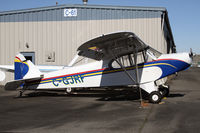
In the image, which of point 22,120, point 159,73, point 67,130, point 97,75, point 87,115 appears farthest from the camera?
point 97,75

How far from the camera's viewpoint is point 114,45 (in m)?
8.66

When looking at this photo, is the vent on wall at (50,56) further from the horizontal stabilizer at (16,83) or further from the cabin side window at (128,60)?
the cabin side window at (128,60)

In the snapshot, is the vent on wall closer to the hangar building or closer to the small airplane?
the hangar building

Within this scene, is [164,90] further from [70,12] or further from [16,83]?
[70,12]

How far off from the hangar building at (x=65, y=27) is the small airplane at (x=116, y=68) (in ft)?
17.4

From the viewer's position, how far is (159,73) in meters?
8.66

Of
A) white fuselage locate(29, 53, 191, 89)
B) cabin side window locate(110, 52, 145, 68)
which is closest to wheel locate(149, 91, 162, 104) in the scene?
white fuselage locate(29, 53, 191, 89)

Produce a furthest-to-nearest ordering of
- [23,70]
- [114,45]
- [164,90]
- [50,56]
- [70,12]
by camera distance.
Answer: [50,56] < [70,12] < [23,70] < [164,90] < [114,45]

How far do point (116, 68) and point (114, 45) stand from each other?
125 cm

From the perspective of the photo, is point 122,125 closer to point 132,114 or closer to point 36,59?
point 132,114

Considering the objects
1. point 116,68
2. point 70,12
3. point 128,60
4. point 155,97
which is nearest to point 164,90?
point 155,97

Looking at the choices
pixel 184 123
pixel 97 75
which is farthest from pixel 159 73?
pixel 184 123

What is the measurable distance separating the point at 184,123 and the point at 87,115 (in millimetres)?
2682

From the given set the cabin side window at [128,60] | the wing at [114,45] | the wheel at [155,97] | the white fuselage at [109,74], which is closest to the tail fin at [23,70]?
the white fuselage at [109,74]
